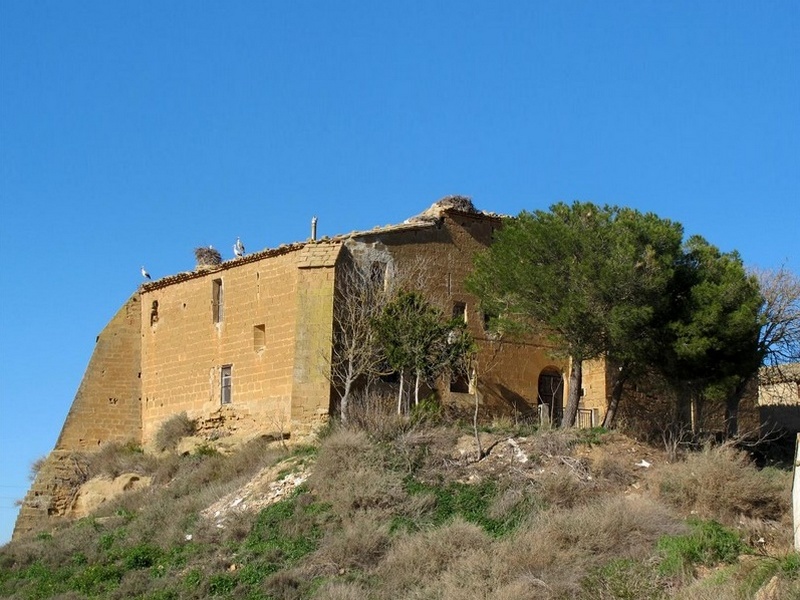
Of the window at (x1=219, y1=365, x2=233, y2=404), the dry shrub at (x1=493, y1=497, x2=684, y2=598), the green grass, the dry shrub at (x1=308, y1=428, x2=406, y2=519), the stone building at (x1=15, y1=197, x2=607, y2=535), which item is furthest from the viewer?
the window at (x1=219, y1=365, x2=233, y2=404)

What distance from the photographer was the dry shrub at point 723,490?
67.9 ft

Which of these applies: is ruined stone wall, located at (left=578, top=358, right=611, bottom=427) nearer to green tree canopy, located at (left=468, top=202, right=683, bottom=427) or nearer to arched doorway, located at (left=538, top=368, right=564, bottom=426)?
arched doorway, located at (left=538, top=368, right=564, bottom=426)

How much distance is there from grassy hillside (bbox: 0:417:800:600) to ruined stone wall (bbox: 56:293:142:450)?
5744 millimetres

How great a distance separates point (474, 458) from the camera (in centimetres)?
2312

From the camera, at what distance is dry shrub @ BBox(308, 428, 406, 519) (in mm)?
21469

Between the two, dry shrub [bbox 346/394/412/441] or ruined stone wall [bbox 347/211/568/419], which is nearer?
dry shrub [bbox 346/394/412/441]

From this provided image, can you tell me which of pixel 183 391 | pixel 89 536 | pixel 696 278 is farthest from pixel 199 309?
pixel 696 278

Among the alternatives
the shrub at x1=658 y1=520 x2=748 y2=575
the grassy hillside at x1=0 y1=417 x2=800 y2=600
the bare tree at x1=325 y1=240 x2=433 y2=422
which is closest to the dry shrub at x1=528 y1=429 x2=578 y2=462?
the grassy hillside at x1=0 y1=417 x2=800 y2=600

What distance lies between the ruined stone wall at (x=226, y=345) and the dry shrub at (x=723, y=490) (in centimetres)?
959

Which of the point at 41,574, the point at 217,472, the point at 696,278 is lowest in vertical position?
the point at 41,574

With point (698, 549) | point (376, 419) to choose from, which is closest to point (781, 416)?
point (376, 419)

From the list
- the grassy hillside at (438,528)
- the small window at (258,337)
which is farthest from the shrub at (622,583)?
A: the small window at (258,337)

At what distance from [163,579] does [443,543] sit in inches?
200

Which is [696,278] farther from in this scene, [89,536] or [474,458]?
[89,536]
